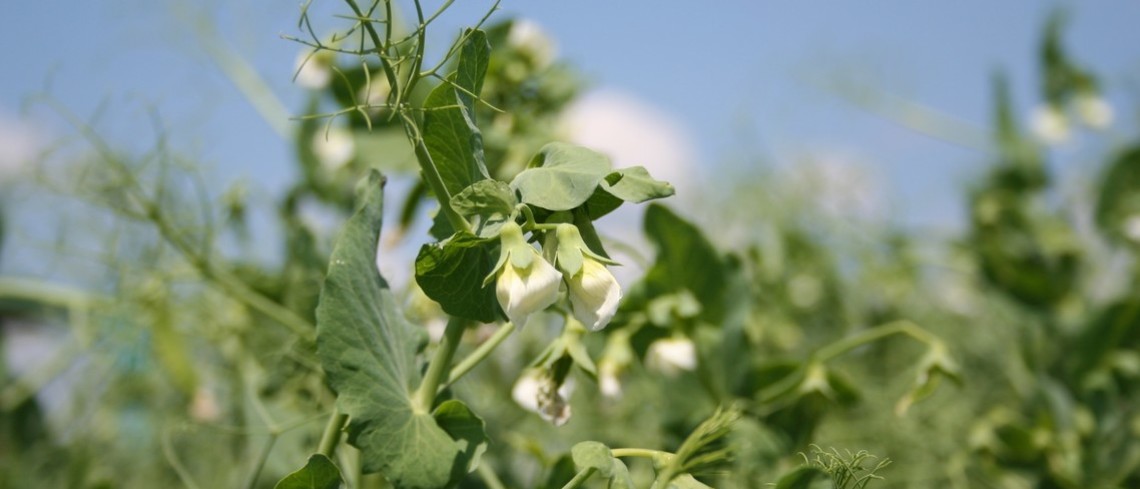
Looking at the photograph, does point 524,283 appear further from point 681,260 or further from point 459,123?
point 681,260

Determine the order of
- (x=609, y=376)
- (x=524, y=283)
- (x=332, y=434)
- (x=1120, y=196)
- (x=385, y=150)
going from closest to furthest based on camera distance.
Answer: (x=524, y=283), (x=332, y=434), (x=609, y=376), (x=385, y=150), (x=1120, y=196)

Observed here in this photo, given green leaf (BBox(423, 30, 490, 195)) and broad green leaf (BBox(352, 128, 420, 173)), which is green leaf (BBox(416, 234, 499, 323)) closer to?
green leaf (BBox(423, 30, 490, 195))

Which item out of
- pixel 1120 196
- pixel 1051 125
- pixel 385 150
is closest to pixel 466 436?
pixel 385 150

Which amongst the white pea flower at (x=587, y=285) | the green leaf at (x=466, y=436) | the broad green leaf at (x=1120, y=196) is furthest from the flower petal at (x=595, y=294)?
the broad green leaf at (x=1120, y=196)

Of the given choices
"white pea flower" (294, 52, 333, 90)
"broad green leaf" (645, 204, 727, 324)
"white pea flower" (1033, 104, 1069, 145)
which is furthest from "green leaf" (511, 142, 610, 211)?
"white pea flower" (1033, 104, 1069, 145)

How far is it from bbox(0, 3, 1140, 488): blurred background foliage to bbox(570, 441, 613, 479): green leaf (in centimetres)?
9

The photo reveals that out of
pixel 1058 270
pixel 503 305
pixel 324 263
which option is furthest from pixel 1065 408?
pixel 503 305

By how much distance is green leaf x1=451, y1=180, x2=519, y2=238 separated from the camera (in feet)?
1.33

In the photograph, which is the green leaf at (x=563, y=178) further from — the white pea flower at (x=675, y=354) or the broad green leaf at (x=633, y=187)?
the white pea flower at (x=675, y=354)

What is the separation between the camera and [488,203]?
1.35 ft

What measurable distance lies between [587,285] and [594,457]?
0.06m

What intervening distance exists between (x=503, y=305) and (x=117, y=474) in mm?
991

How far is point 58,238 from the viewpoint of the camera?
98 cm

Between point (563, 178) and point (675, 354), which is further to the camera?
point (675, 354)
